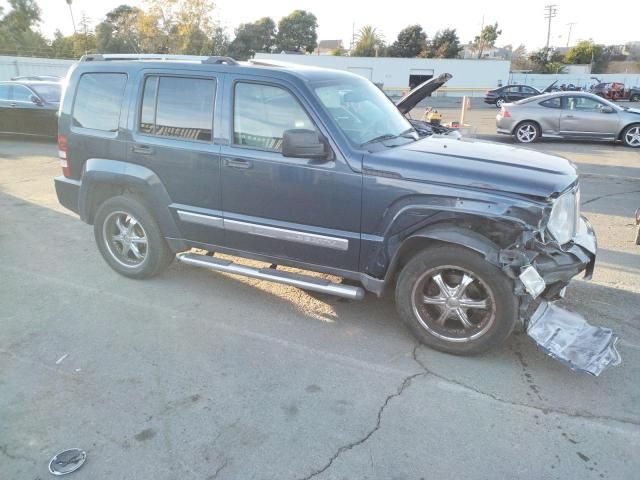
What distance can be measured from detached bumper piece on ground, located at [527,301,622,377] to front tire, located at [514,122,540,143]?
1212cm

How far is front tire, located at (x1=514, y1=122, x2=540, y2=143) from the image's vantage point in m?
14.3

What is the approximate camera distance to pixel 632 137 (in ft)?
45.2

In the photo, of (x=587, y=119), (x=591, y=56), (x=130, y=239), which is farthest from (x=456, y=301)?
(x=591, y=56)

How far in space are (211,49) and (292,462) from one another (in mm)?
58493

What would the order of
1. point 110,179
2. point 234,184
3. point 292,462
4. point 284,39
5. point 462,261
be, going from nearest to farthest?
point 292,462 → point 462,261 → point 234,184 → point 110,179 → point 284,39

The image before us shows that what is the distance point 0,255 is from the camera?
18.3 ft

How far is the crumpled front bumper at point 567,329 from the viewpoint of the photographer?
328 cm

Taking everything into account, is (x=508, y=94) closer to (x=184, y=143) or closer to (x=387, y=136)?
(x=387, y=136)

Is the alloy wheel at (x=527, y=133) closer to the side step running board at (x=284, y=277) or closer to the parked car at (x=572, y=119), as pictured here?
the parked car at (x=572, y=119)

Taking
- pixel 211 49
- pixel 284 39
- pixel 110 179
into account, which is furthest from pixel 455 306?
pixel 284 39

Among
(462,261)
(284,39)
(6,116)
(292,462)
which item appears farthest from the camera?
(284,39)

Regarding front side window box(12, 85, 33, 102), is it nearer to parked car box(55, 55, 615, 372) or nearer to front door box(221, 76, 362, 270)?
parked car box(55, 55, 615, 372)

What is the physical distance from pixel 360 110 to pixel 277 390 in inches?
93.5

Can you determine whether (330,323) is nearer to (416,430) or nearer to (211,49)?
(416,430)
